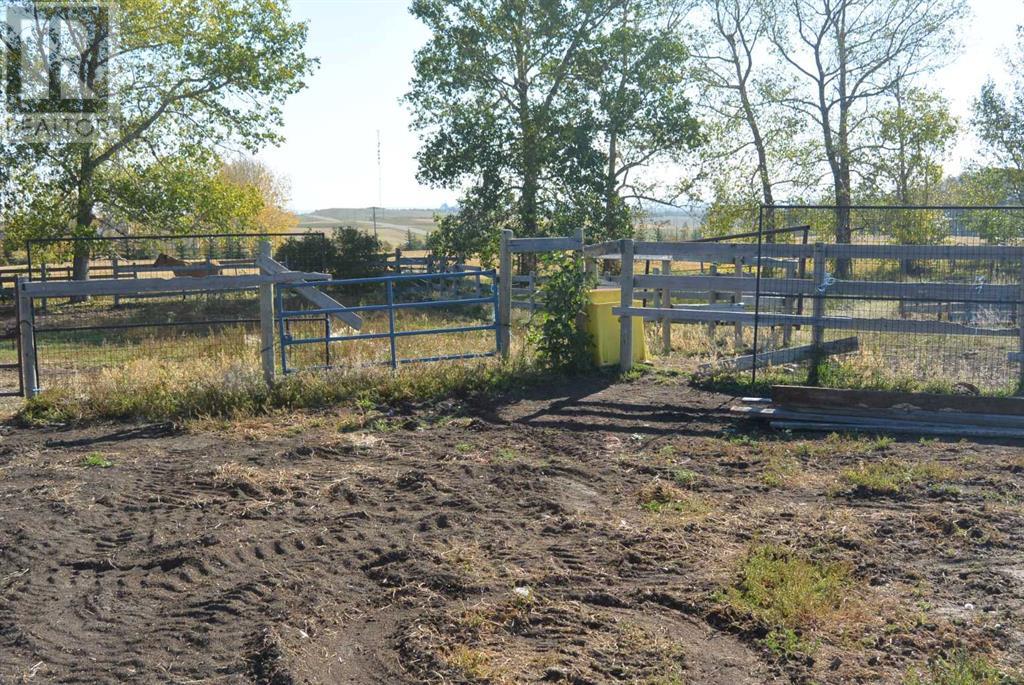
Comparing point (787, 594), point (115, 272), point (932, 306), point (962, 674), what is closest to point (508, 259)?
point (932, 306)

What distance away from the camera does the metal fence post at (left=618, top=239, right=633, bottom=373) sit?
12.1m

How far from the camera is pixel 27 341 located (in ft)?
35.9

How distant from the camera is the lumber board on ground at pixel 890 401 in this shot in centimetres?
911

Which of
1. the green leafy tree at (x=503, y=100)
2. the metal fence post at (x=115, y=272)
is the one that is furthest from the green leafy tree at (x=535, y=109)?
the metal fence post at (x=115, y=272)

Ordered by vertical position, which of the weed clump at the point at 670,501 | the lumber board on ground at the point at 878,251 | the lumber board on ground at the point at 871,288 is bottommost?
the weed clump at the point at 670,501

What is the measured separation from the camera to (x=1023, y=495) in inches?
273

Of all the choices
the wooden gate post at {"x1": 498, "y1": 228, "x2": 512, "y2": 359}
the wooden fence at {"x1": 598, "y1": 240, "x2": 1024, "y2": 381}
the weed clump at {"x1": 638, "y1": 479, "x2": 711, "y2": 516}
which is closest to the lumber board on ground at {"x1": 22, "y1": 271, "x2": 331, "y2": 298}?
the wooden gate post at {"x1": 498, "y1": 228, "x2": 512, "y2": 359}

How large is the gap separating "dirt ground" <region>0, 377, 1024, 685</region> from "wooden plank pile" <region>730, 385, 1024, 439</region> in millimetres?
376

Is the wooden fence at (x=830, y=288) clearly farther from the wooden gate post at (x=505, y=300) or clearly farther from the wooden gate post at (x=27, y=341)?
the wooden gate post at (x=27, y=341)

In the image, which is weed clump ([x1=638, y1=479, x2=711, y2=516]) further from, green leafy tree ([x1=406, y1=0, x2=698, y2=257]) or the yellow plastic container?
green leafy tree ([x1=406, y1=0, x2=698, y2=257])

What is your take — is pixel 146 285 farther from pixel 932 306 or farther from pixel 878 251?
pixel 932 306

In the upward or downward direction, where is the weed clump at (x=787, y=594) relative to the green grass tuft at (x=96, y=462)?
upward

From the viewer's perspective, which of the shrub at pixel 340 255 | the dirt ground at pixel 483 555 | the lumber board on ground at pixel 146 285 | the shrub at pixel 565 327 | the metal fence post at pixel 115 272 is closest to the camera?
the dirt ground at pixel 483 555

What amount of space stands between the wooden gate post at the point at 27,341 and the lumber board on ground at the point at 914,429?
838cm
